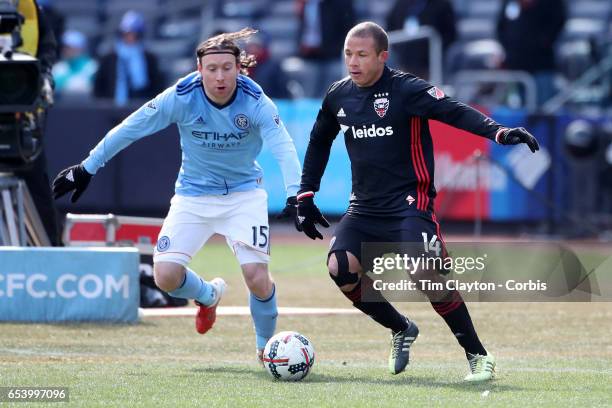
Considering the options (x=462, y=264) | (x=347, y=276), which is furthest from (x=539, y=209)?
(x=347, y=276)

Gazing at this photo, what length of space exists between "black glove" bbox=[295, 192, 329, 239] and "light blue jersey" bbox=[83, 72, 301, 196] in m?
0.10

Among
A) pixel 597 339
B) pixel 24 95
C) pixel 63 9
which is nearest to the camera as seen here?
pixel 24 95

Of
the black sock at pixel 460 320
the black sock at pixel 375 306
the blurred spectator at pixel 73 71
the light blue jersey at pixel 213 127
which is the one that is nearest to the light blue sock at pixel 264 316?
the black sock at pixel 375 306

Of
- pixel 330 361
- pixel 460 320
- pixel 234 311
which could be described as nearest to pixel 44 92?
pixel 234 311

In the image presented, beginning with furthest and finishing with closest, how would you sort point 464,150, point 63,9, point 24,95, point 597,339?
point 63,9 → point 464,150 → point 597,339 → point 24,95

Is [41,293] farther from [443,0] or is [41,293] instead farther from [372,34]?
[443,0]

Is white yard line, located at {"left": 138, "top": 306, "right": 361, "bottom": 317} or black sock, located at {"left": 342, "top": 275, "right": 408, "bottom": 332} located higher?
black sock, located at {"left": 342, "top": 275, "right": 408, "bottom": 332}

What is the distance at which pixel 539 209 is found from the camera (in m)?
20.3

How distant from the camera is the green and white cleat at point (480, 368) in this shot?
8602mm

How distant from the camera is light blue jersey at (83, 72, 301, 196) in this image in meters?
9.14

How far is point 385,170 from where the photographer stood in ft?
28.8

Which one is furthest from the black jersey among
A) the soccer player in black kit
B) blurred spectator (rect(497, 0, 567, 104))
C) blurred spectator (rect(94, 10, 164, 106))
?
blurred spectator (rect(497, 0, 567, 104))

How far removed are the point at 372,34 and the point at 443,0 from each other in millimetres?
12255

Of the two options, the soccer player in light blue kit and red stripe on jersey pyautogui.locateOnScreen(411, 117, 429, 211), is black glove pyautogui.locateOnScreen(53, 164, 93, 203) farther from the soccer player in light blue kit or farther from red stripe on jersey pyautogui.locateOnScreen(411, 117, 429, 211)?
red stripe on jersey pyautogui.locateOnScreen(411, 117, 429, 211)
